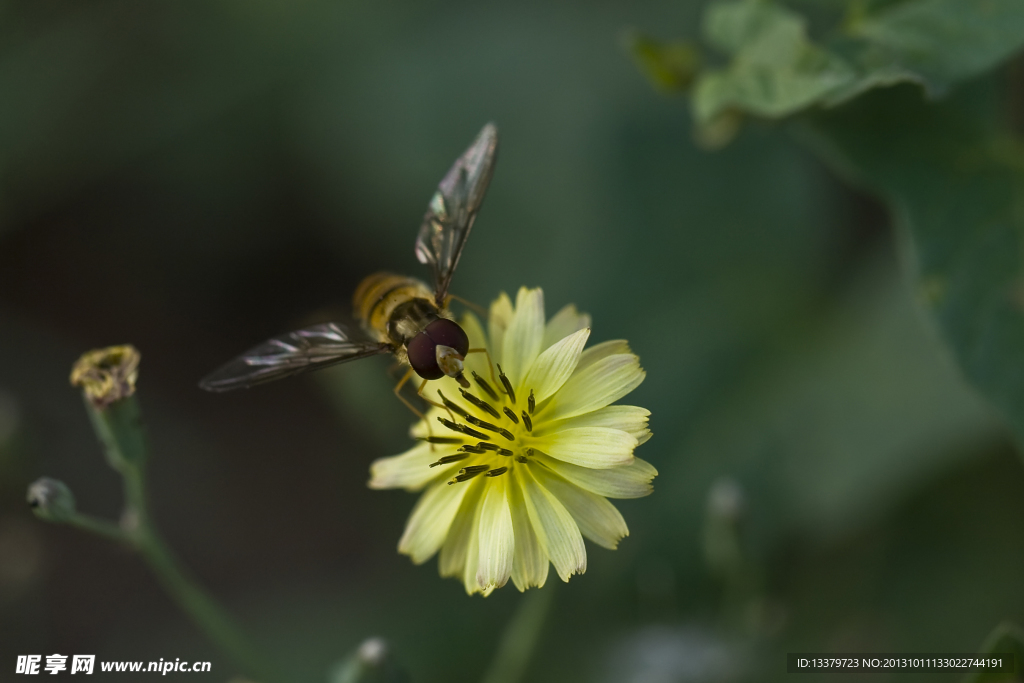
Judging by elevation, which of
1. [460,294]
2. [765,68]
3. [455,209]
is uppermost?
[460,294]

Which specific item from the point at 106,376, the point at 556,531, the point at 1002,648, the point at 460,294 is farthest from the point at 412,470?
the point at 460,294

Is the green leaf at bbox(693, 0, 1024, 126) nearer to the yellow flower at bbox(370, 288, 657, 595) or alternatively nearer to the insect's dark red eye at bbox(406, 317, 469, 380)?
the yellow flower at bbox(370, 288, 657, 595)

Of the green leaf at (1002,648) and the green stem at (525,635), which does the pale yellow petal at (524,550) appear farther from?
the green leaf at (1002,648)

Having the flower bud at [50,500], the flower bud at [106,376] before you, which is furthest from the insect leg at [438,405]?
the flower bud at [50,500]

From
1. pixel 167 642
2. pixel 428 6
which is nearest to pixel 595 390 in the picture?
pixel 167 642

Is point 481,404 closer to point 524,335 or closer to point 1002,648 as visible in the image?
point 524,335

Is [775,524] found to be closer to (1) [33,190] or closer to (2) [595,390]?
(2) [595,390]
